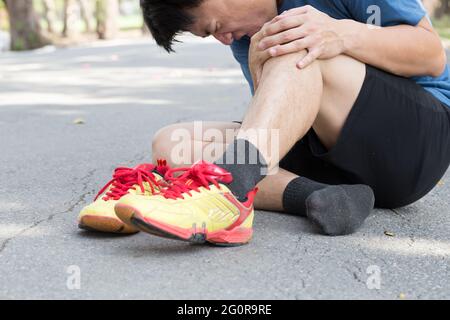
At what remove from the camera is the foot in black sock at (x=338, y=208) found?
2.27 meters

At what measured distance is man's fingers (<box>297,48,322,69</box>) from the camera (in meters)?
2.13

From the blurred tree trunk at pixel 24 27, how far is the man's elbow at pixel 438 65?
1530cm

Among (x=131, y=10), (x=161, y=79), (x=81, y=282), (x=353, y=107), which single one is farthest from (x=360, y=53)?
(x=131, y=10)

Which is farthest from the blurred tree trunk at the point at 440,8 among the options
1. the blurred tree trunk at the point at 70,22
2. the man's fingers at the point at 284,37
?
the man's fingers at the point at 284,37

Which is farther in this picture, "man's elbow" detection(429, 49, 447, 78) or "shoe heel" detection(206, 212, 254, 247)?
"man's elbow" detection(429, 49, 447, 78)

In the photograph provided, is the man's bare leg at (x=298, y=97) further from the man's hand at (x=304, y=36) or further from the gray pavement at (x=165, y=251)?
the gray pavement at (x=165, y=251)

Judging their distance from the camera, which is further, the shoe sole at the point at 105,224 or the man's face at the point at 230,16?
the man's face at the point at 230,16

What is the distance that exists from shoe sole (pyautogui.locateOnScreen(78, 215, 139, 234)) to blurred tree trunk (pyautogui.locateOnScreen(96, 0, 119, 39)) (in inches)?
890

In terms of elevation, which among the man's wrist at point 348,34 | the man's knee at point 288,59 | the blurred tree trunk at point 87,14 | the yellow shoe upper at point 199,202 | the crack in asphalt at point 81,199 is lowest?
the blurred tree trunk at point 87,14

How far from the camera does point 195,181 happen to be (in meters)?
2.14

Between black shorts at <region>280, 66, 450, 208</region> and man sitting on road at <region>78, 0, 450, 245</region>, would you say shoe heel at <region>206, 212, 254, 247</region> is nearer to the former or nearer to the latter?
man sitting on road at <region>78, 0, 450, 245</region>

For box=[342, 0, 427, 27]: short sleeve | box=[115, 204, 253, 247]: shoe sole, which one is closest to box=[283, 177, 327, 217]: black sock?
box=[115, 204, 253, 247]: shoe sole

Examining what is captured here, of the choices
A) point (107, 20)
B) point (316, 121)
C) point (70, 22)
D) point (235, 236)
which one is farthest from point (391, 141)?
point (107, 20)
